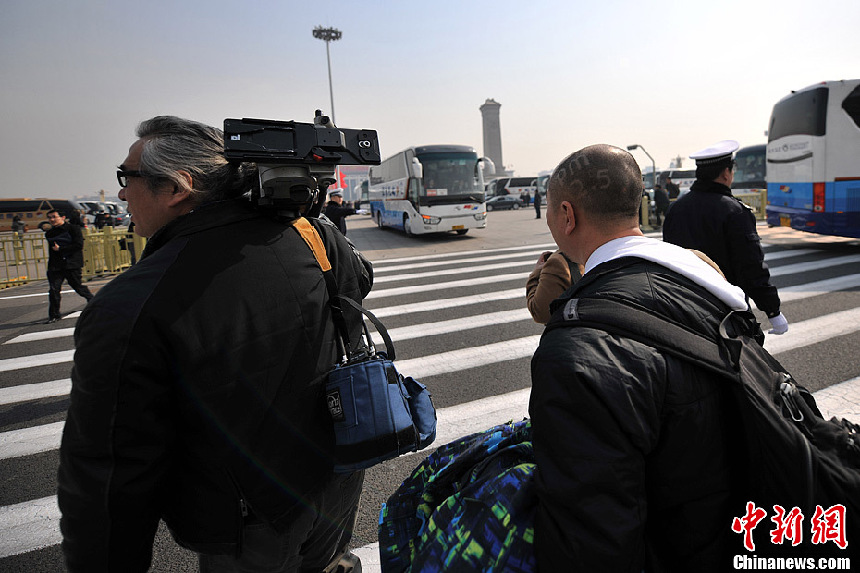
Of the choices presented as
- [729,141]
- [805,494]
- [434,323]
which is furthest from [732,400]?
[434,323]

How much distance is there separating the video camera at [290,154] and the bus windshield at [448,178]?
16599mm

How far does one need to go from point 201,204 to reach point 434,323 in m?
6.11

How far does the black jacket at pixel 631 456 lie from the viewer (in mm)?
1079

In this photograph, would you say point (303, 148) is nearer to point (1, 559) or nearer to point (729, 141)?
point (1, 559)

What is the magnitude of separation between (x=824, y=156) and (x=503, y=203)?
31962 millimetres

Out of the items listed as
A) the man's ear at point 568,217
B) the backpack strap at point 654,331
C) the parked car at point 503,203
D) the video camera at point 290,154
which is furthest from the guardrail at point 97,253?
the parked car at point 503,203

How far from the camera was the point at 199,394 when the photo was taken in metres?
1.42

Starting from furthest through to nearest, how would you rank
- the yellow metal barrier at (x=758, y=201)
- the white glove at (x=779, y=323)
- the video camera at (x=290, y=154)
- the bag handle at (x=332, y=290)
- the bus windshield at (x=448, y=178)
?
the yellow metal barrier at (x=758, y=201)
the bus windshield at (x=448, y=178)
the white glove at (x=779, y=323)
the bag handle at (x=332, y=290)
the video camera at (x=290, y=154)

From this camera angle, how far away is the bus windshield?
18078mm

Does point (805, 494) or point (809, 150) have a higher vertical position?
point (809, 150)

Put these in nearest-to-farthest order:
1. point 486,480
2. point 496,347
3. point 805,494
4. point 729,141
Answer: point 805,494
point 486,480
point 729,141
point 496,347

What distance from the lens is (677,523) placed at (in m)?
1.18

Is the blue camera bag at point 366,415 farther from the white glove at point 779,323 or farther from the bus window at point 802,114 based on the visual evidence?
the bus window at point 802,114

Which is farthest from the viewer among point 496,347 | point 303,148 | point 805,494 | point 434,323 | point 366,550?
point 434,323
